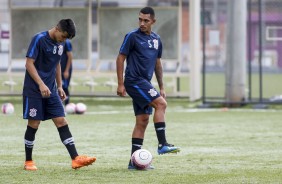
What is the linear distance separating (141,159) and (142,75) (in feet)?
3.77

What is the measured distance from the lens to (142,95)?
12.6 m

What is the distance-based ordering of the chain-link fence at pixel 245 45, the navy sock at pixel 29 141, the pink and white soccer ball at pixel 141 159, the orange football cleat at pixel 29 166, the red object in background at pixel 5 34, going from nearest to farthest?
the pink and white soccer ball at pixel 141 159, the orange football cleat at pixel 29 166, the navy sock at pixel 29 141, the chain-link fence at pixel 245 45, the red object in background at pixel 5 34

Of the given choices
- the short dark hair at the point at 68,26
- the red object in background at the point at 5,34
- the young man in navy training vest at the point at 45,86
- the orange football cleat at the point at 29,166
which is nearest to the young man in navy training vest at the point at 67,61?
the red object in background at the point at 5,34

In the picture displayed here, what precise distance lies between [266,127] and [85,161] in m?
7.87

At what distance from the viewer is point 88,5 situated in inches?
1123

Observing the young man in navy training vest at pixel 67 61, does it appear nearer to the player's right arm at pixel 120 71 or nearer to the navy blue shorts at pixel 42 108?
the player's right arm at pixel 120 71

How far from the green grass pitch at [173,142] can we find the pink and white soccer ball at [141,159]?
0.14m

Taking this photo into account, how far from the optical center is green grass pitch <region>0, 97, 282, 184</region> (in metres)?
11.6

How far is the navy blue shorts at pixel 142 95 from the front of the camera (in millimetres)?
12633

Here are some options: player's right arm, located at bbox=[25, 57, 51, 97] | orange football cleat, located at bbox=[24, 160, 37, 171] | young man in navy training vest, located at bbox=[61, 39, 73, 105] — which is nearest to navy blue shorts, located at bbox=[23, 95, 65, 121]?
player's right arm, located at bbox=[25, 57, 51, 97]

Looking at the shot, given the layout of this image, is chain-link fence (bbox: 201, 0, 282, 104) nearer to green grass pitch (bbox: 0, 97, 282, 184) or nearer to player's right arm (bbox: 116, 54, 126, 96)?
green grass pitch (bbox: 0, 97, 282, 184)

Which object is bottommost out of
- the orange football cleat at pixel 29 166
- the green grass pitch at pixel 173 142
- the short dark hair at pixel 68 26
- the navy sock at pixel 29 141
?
the green grass pitch at pixel 173 142

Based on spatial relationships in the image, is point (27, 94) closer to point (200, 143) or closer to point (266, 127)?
point (200, 143)

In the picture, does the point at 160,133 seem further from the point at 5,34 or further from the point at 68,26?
the point at 5,34
